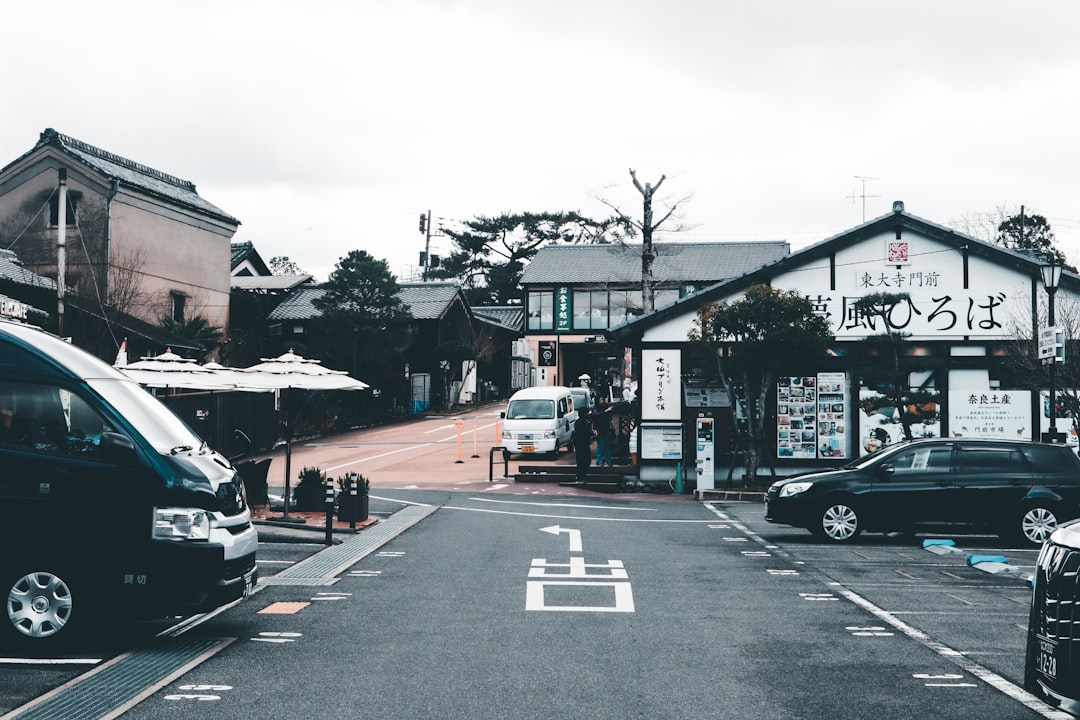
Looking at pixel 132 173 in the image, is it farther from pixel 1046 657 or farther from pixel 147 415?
pixel 1046 657

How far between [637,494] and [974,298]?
30.8 ft

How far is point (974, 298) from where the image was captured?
24.2 meters

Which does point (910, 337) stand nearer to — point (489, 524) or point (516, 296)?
point (489, 524)

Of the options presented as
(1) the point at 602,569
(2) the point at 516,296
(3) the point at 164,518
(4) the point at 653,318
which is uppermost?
(2) the point at 516,296

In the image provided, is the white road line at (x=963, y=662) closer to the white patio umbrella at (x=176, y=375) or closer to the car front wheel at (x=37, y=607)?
the car front wheel at (x=37, y=607)

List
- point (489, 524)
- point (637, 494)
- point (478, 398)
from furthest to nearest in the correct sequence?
point (478, 398) → point (637, 494) → point (489, 524)

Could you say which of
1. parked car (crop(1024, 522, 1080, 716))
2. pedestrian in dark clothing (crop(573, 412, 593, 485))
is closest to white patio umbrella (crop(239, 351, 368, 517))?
pedestrian in dark clothing (crop(573, 412, 593, 485))

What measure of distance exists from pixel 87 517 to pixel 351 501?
851 centimetres

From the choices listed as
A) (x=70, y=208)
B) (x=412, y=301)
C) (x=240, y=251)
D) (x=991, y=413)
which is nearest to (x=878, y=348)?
(x=991, y=413)

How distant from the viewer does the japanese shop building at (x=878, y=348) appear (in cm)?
2389

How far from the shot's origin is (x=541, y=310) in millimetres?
53031

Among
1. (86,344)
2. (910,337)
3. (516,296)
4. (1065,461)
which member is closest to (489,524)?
(1065,461)

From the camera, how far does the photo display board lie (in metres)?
24.4

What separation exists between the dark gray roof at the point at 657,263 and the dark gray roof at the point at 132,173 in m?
17.0
